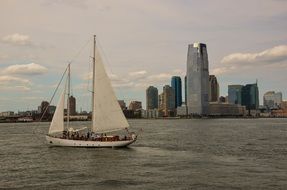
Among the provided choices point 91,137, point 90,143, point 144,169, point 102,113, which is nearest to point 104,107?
point 102,113

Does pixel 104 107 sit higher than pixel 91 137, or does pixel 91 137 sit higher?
pixel 104 107

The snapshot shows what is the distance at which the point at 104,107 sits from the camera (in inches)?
3233

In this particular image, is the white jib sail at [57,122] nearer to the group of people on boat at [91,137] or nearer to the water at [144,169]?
the group of people on boat at [91,137]

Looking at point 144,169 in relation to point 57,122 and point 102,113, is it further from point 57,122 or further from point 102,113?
point 57,122

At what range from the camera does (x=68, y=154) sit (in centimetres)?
7575

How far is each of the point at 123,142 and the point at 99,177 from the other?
30.3 m

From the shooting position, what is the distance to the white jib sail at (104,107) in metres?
81.7

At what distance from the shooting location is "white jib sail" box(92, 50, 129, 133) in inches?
3216

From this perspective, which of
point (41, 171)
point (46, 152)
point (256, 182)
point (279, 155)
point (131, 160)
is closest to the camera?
point (256, 182)

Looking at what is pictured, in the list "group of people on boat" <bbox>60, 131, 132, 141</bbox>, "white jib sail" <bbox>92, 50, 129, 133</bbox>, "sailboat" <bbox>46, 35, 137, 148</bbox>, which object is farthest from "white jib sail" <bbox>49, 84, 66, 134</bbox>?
"white jib sail" <bbox>92, 50, 129, 133</bbox>

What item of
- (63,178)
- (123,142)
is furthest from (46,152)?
(63,178)

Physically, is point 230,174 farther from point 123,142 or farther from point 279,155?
point 123,142

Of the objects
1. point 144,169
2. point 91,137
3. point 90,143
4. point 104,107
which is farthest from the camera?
point 91,137

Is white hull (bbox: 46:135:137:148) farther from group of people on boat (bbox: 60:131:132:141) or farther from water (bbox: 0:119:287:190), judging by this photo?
water (bbox: 0:119:287:190)
